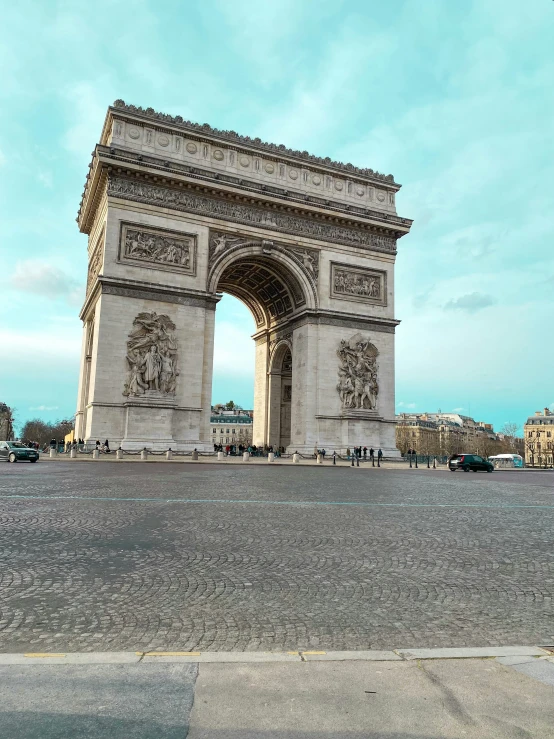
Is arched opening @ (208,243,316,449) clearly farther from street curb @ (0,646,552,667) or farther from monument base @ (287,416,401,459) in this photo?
street curb @ (0,646,552,667)

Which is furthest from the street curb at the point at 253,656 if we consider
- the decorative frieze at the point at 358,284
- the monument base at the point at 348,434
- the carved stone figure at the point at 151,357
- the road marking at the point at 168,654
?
the decorative frieze at the point at 358,284

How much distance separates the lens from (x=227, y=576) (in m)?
4.95

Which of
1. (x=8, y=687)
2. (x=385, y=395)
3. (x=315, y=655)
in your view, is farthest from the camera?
(x=385, y=395)

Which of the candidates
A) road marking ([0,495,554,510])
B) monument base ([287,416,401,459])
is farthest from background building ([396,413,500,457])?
road marking ([0,495,554,510])

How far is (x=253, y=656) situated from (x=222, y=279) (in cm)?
3634

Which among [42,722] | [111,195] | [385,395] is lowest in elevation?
[42,722]

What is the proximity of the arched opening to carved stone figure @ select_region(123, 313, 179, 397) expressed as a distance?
6.25 metres

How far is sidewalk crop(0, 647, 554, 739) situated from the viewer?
7.65 ft

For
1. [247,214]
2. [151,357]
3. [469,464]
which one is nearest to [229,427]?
[247,214]

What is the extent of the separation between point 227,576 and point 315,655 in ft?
6.35

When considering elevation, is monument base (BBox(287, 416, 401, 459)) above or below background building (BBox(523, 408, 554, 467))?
below

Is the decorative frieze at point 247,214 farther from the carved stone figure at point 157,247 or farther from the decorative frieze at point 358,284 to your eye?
the carved stone figure at point 157,247

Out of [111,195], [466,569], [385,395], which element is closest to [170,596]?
[466,569]

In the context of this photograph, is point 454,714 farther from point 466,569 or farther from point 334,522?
point 334,522
